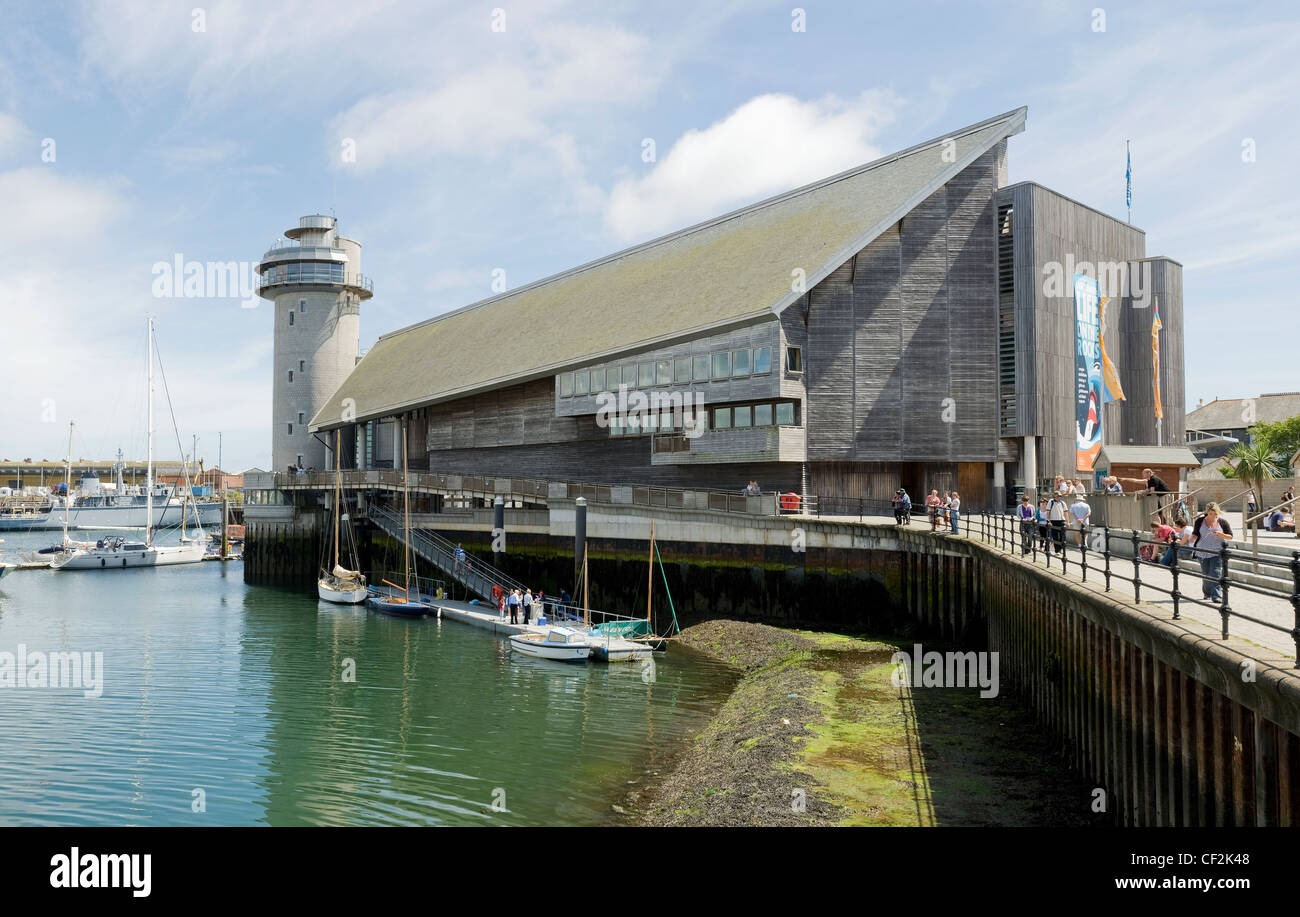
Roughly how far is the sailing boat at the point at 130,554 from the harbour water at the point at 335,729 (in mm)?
34240

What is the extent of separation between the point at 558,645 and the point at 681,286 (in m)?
22.4

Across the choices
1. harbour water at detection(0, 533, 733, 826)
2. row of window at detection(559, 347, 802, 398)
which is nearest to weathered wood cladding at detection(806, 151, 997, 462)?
row of window at detection(559, 347, 802, 398)

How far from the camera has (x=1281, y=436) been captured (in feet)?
224

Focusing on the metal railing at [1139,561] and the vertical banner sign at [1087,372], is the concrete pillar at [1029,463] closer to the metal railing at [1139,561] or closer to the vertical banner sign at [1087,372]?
the vertical banner sign at [1087,372]

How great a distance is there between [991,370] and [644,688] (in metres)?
23.0

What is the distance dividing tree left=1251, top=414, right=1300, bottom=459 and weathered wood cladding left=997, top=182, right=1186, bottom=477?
29.0 metres

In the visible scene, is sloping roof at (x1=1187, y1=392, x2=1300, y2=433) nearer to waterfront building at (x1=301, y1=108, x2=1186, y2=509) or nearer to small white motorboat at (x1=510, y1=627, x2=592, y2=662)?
waterfront building at (x1=301, y1=108, x2=1186, y2=509)

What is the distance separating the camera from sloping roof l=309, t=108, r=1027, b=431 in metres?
39.1

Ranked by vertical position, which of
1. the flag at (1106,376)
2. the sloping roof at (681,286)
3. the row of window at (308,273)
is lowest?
the flag at (1106,376)

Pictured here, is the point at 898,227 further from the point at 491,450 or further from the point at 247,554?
the point at 247,554

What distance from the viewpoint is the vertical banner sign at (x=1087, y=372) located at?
42.2m

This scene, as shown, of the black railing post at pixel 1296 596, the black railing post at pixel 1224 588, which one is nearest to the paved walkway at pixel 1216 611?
the black railing post at pixel 1296 596

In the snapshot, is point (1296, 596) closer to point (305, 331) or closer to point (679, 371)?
point (679, 371)
